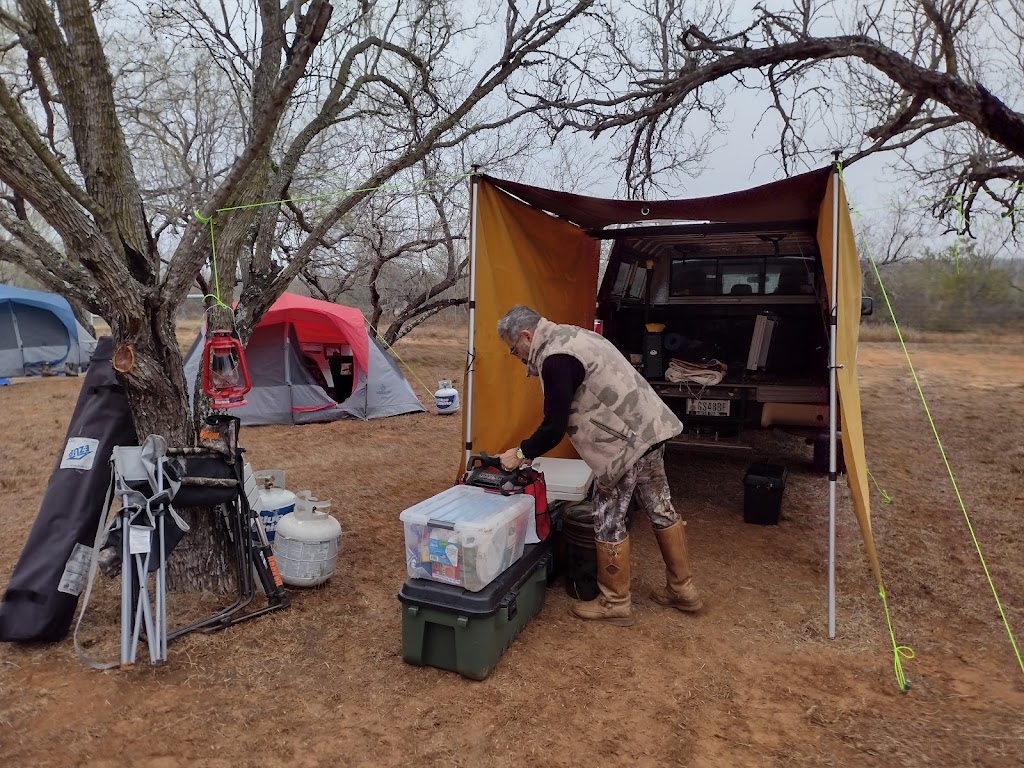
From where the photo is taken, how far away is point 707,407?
5.73 metres

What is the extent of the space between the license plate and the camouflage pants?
6.96 feet

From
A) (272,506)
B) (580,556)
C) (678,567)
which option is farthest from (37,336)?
(678,567)

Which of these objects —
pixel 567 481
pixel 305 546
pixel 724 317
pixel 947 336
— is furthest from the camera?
pixel 947 336

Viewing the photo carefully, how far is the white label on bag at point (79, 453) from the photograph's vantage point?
3.46 metres

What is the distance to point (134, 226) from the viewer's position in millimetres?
3658

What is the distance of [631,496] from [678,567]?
0.49m

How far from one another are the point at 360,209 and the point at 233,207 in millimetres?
8896

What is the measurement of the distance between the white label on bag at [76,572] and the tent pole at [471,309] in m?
2.18

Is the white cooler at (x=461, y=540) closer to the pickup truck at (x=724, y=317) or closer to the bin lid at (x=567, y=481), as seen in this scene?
the bin lid at (x=567, y=481)

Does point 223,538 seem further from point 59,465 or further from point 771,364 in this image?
point 771,364

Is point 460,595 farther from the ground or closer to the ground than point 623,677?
farther from the ground

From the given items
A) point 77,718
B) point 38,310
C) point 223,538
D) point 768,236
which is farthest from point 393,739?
point 38,310

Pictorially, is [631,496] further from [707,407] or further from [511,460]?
[707,407]

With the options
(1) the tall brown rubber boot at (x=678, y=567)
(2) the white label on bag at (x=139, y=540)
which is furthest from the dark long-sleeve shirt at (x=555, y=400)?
(2) the white label on bag at (x=139, y=540)
